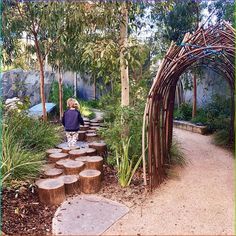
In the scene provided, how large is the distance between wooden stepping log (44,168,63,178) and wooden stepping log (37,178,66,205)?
382 millimetres

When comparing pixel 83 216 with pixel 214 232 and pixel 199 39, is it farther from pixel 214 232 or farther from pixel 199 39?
pixel 199 39

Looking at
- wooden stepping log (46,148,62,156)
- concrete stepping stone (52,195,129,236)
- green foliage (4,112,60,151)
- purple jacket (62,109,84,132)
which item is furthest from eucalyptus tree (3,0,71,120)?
concrete stepping stone (52,195,129,236)

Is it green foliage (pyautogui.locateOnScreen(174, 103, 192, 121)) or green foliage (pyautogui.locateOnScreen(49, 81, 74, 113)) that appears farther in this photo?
green foliage (pyautogui.locateOnScreen(49, 81, 74, 113))

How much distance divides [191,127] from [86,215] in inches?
231

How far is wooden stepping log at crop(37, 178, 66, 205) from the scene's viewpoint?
314cm

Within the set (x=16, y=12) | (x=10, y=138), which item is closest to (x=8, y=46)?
(x=16, y=12)

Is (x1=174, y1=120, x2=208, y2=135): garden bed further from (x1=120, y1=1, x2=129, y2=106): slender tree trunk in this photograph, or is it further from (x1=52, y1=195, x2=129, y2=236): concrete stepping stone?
(x1=52, y1=195, x2=129, y2=236): concrete stepping stone

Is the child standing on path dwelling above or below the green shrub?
above

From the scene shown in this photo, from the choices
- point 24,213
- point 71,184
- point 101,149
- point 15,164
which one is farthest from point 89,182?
point 101,149

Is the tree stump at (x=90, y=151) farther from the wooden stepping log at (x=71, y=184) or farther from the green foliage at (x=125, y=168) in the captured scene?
the wooden stepping log at (x=71, y=184)

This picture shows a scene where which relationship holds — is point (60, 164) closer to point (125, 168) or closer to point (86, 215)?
point (125, 168)

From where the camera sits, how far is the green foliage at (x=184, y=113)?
9267mm

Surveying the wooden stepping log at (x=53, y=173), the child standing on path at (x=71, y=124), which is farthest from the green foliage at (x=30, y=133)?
the wooden stepping log at (x=53, y=173)

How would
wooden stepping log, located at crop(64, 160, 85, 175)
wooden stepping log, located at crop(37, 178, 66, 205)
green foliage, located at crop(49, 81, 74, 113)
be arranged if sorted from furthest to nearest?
green foliage, located at crop(49, 81, 74, 113), wooden stepping log, located at crop(64, 160, 85, 175), wooden stepping log, located at crop(37, 178, 66, 205)
